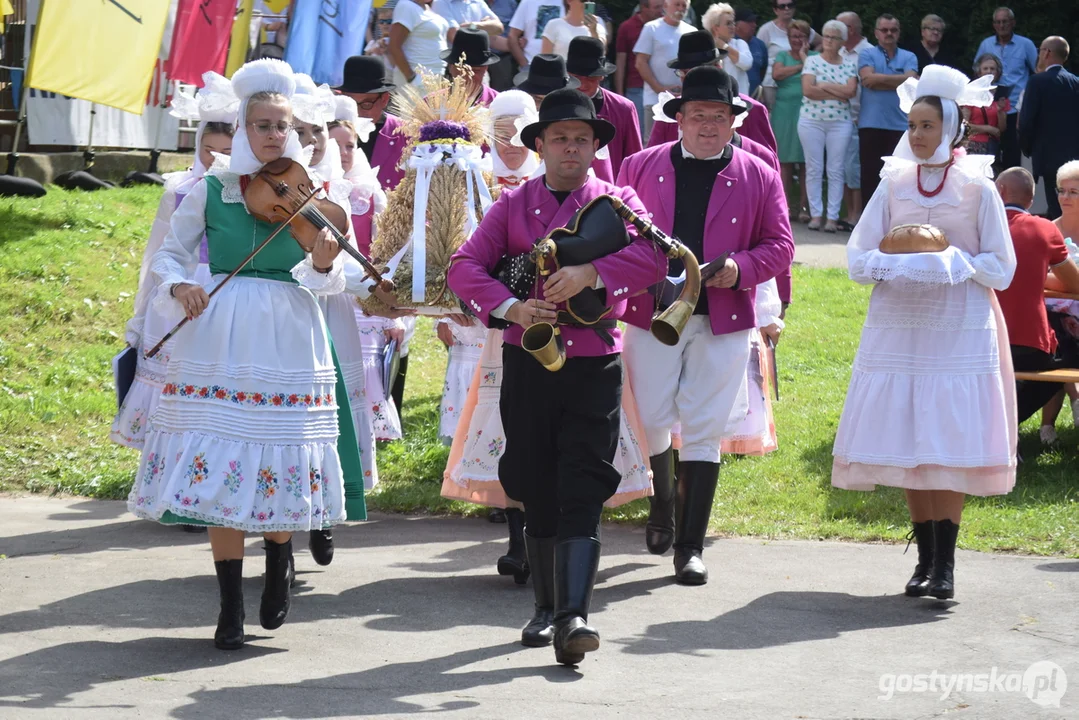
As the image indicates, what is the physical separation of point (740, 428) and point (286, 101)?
301 centimetres

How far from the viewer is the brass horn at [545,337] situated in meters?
5.07

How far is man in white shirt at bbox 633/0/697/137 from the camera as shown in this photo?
1370cm

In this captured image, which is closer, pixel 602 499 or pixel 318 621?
pixel 602 499

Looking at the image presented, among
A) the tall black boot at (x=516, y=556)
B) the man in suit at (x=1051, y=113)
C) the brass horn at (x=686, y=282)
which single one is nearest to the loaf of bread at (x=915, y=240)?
the brass horn at (x=686, y=282)

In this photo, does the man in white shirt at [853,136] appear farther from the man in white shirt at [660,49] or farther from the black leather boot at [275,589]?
the black leather boot at [275,589]

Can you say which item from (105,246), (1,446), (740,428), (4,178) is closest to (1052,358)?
(740,428)

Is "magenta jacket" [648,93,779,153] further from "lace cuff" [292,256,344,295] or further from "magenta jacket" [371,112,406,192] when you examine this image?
"lace cuff" [292,256,344,295]

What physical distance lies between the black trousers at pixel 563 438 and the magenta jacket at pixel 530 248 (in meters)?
0.09

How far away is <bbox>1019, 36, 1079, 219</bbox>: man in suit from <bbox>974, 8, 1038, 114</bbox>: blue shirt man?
1620 millimetres

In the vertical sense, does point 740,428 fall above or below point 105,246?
below

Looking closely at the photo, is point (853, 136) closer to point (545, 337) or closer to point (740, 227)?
point (740, 227)

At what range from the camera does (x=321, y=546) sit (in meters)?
6.49

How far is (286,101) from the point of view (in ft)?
17.9

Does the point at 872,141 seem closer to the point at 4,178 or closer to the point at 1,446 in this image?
the point at 4,178
